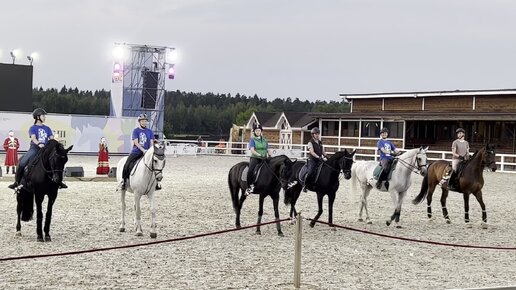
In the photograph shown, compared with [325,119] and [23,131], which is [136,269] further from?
[325,119]

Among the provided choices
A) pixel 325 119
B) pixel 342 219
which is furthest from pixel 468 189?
pixel 325 119

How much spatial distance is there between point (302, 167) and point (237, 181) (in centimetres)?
164

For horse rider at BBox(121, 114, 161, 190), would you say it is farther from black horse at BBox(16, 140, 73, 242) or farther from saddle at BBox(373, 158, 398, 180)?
saddle at BBox(373, 158, 398, 180)

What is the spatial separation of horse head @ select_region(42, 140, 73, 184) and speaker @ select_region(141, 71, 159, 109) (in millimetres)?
43103

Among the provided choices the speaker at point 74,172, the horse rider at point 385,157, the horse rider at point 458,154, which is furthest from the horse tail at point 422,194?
the speaker at point 74,172

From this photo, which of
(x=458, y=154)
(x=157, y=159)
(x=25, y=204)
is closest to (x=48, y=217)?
(x=25, y=204)

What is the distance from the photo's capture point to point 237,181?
14.4 metres

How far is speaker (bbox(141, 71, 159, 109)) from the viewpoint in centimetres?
5488

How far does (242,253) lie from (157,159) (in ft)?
8.91

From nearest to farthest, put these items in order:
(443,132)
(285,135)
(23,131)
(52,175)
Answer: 1. (52,175)
2. (23,131)
3. (443,132)
4. (285,135)

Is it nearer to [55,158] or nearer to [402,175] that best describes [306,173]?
[402,175]

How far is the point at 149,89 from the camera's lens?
54938 mm

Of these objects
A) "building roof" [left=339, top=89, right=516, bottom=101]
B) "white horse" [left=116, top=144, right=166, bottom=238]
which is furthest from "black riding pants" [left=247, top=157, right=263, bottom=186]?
"building roof" [left=339, top=89, right=516, bottom=101]

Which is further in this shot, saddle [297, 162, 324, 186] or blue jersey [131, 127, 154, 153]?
saddle [297, 162, 324, 186]
